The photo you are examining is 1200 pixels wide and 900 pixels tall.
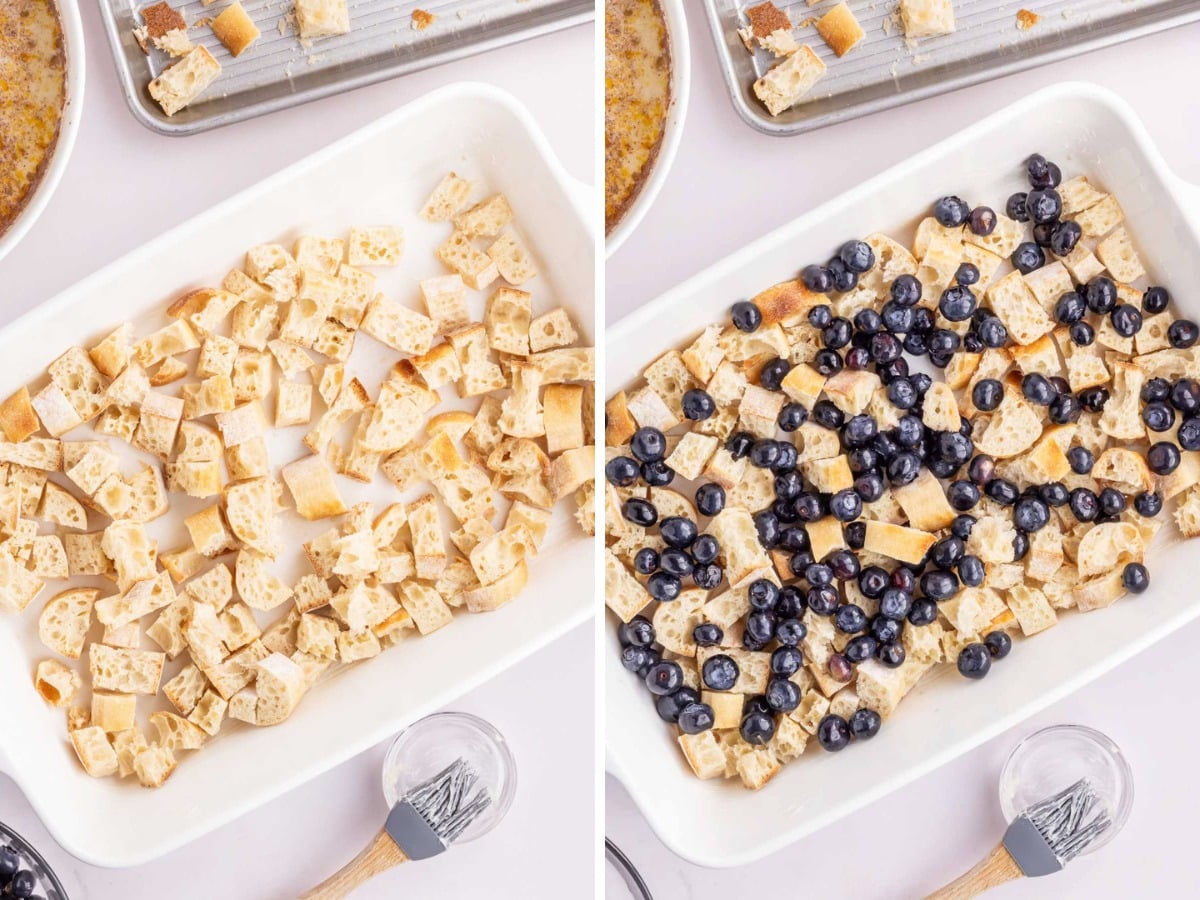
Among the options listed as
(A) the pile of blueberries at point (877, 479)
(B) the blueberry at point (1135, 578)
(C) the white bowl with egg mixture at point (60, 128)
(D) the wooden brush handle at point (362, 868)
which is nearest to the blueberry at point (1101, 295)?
(A) the pile of blueberries at point (877, 479)

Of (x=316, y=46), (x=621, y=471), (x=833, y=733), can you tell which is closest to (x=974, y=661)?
(x=833, y=733)

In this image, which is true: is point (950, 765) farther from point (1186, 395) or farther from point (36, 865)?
point (36, 865)

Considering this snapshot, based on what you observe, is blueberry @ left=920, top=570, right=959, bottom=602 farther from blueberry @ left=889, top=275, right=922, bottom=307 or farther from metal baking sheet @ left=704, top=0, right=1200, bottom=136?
metal baking sheet @ left=704, top=0, right=1200, bottom=136

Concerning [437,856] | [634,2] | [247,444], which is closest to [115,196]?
[247,444]

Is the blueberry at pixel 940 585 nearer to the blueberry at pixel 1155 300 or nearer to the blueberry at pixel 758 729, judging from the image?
the blueberry at pixel 758 729

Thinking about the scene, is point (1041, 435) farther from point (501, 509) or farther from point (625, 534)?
point (501, 509)

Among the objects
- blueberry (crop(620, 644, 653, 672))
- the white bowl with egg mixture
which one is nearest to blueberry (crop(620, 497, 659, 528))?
blueberry (crop(620, 644, 653, 672))

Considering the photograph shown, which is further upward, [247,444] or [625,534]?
[247,444]
